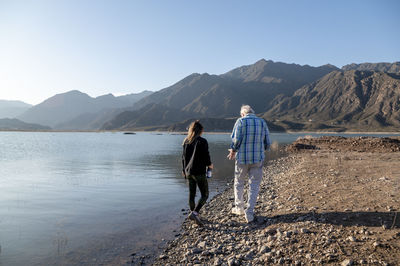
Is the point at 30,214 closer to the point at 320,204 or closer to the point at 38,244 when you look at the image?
the point at 38,244

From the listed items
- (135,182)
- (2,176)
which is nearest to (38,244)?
(135,182)

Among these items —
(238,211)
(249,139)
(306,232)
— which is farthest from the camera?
(238,211)

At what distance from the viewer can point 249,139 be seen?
7.34 metres

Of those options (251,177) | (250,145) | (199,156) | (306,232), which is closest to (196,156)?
(199,156)

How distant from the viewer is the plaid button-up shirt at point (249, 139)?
7301mm

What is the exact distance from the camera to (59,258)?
282 inches

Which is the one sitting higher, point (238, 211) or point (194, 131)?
point (194, 131)

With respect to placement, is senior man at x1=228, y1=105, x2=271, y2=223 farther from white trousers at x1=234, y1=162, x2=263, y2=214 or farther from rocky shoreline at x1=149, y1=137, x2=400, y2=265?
rocky shoreline at x1=149, y1=137, x2=400, y2=265

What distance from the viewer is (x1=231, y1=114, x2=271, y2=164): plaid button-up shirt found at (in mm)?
7301

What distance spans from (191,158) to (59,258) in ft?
14.3

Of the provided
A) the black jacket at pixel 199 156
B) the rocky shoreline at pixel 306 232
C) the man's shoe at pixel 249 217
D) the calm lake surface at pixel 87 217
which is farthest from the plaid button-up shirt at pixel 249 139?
the calm lake surface at pixel 87 217

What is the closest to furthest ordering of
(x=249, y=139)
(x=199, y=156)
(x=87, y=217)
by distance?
(x=249, y=139) → (x=199, y=156) → (x=87, y=217)

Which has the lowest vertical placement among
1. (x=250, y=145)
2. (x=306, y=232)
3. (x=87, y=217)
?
(x=87, y=217)

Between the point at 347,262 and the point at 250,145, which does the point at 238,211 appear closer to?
the point at 250,145
